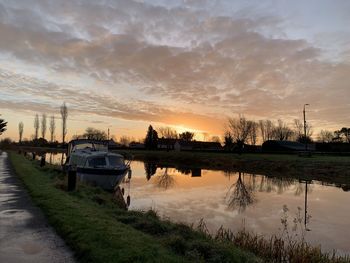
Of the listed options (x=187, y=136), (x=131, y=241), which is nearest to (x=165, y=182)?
(x=131, y=241)

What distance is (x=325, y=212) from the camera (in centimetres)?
1839

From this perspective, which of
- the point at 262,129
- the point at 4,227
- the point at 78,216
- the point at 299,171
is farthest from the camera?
the point at 262,129

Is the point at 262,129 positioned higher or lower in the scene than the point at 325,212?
higher

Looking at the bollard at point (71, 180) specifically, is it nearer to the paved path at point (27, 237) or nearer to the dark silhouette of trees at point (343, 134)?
the paved path at point (27, 237)

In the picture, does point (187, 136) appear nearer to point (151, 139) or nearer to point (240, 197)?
point (151, 139)

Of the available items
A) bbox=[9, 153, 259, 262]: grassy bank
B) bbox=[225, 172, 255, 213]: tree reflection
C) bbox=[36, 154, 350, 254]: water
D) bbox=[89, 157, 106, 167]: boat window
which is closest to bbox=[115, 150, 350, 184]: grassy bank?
bbox=[36, 154, 350, 254]: water

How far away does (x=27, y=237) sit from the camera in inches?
351

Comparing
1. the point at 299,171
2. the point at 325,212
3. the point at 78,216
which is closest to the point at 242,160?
the point at 299,171

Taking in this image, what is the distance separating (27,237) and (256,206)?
13.5 m

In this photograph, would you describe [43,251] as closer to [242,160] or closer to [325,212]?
[325,212]

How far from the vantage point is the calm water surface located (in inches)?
560

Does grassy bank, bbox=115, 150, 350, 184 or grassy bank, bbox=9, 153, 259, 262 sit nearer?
grassy bank, bbox=9, 153, 259, 262

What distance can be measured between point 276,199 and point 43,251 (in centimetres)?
1732

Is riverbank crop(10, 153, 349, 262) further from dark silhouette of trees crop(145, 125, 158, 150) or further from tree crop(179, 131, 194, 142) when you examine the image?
tree crop(179, 131, 194, 142)
